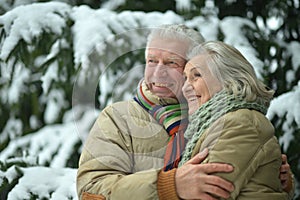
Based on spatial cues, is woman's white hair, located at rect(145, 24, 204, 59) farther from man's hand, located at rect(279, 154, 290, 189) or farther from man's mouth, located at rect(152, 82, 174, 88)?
man's hand, located at rect(279, 154, 290, 189)

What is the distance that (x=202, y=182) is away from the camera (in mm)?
1107

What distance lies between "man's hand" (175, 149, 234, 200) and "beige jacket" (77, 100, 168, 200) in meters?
0.07

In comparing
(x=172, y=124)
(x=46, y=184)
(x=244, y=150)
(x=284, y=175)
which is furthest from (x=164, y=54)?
(x=46, y=184)

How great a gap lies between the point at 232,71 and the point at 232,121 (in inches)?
4.9

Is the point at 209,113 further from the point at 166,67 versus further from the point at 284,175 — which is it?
the point at 284,175

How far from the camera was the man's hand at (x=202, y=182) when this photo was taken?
1.10m

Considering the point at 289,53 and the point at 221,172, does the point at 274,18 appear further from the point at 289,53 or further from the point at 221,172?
the point at 221,172

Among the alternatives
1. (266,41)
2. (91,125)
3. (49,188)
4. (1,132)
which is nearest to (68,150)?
(49,188)

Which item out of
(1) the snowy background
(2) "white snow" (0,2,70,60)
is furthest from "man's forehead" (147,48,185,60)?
(2) "white snow" (0,2,70,60)

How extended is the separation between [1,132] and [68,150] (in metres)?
0.64

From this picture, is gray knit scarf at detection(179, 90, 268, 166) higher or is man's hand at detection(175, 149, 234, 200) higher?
gray knit scarf at detection(179, 90, 268, 166)

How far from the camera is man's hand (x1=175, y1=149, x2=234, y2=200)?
110 cm

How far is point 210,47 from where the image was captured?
1.22 meters

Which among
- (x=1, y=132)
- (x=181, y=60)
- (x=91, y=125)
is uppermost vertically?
(x=181, y=60)
